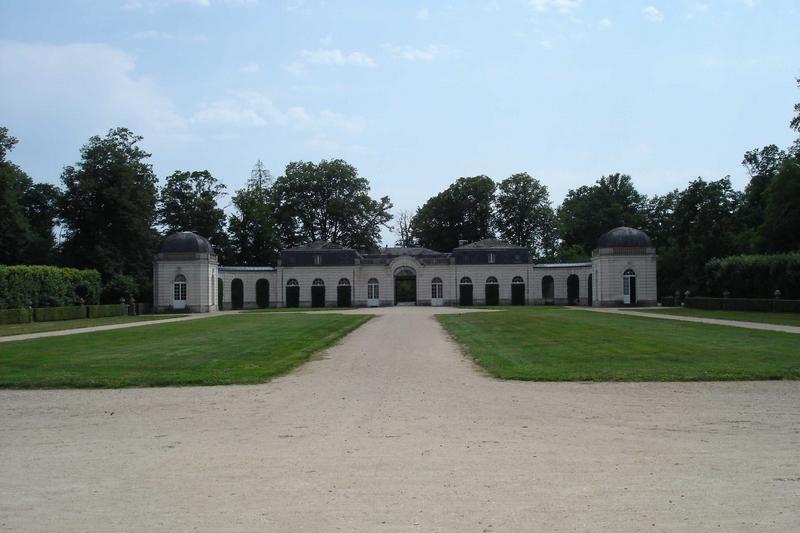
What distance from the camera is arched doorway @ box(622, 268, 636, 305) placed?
6269 centimetres

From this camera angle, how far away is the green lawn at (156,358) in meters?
14.9

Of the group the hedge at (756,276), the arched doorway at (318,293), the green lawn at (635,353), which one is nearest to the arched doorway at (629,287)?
the hedge at (756,276)

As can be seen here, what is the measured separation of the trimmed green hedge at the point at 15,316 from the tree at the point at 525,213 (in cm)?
5938

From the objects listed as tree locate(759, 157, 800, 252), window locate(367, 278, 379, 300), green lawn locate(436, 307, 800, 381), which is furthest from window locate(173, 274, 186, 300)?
tree locate(759, 157, 800, 252)

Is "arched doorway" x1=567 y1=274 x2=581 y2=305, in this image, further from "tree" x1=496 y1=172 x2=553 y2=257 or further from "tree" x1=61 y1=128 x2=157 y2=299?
"tree" x1=61 y1=128 x2=157 y2=299

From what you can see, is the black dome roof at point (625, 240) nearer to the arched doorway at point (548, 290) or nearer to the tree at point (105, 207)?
the arched doorway at point (548, 290)

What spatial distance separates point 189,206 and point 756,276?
176 ft

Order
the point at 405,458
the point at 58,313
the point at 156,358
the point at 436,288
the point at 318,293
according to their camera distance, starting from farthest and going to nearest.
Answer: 1. the point at 436,288
2. the point at 318,293
3. the point at 58,313
4. the point at 156,358
5. the point at 405,458

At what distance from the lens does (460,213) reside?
300ft

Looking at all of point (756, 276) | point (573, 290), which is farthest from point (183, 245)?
point (756, 276)

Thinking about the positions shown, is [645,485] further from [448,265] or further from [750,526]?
[448,265]

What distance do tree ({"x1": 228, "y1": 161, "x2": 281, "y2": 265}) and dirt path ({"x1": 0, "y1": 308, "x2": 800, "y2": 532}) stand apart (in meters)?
67.9

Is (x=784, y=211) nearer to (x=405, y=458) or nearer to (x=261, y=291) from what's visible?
(x=261, y=291)

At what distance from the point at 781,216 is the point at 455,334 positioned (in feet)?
120
